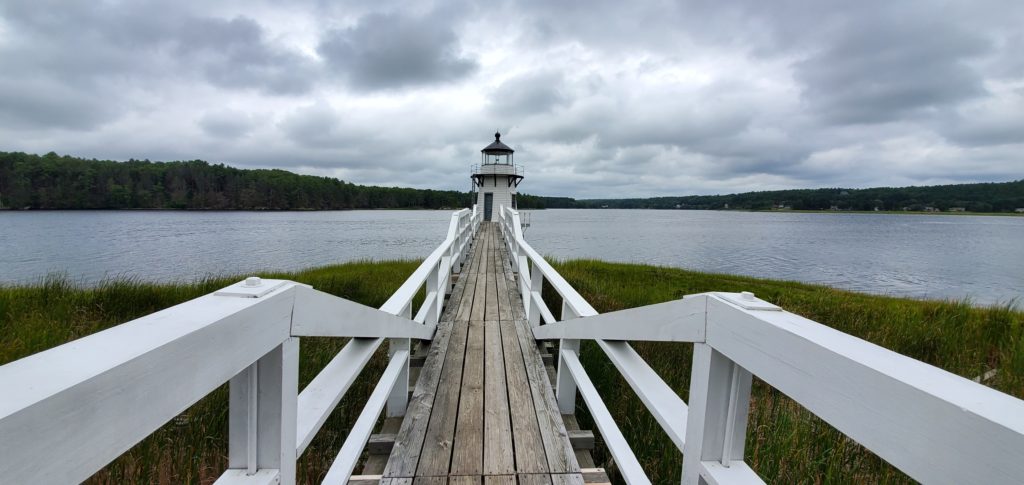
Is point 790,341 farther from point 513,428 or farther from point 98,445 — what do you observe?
point 513,428

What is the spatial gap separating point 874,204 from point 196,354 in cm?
13645

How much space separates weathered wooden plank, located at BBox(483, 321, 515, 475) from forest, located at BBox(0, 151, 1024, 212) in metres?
89.3

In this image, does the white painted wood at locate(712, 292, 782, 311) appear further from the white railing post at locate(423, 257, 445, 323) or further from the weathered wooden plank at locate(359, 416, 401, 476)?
the white railing post at locate(423, 257, 445, 323)

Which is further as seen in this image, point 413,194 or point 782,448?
point 413,194

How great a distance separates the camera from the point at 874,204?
106m

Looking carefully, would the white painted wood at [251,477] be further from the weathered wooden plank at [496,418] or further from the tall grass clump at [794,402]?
the tall grass clump at [794,402]

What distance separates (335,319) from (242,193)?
95.8 meters

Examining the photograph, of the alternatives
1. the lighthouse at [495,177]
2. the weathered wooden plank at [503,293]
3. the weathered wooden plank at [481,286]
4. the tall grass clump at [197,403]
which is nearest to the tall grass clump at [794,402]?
the weathered wooden plank at [503,293]

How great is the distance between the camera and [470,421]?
9.85ft

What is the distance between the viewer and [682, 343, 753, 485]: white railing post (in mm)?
1311

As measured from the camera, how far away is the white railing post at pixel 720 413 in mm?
1311

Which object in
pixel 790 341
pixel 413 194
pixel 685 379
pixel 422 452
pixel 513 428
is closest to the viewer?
pixel 790 341

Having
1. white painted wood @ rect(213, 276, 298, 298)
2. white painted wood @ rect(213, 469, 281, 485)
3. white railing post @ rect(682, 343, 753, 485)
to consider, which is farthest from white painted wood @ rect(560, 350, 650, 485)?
white painted wood @ rect(213, 276, 298, 298)

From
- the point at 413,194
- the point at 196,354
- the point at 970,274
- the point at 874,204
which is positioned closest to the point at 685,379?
the point at 196,354
